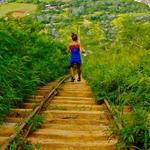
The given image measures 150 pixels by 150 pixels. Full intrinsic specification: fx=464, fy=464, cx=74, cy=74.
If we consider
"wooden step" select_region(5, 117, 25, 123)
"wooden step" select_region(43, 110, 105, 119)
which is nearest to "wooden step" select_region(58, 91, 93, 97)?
"wooden step" select_region(43, 110, 105, 119)

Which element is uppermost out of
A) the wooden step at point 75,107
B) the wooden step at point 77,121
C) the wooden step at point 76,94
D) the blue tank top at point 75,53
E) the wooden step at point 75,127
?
the wooden step at point 75,127

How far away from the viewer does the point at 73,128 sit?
7.54 meters

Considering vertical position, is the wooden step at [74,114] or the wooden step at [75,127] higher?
the wooden step at [75,127]

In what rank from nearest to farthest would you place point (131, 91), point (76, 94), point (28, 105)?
point (131, 91) < point (28, 105) < point (76, 94)

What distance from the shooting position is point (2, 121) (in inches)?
309

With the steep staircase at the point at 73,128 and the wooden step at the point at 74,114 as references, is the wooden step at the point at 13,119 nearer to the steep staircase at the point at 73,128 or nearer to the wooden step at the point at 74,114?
the steep staircase at the point at 73,128

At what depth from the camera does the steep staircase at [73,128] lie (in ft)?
20.5

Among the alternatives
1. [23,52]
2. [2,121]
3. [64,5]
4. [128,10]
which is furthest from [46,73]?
[64,5]

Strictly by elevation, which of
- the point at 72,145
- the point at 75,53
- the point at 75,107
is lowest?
the point at 75,53

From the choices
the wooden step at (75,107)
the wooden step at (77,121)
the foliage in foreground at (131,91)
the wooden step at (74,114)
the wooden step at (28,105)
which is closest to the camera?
the foliage in foreground at (131,91)

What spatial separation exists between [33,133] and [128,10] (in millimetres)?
138809

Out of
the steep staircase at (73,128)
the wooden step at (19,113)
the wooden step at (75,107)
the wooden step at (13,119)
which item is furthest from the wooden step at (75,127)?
the wooden step at (75,107)

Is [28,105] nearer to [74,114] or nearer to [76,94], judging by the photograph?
[74,114]

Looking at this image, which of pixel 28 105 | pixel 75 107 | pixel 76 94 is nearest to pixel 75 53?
pixel 76 94
